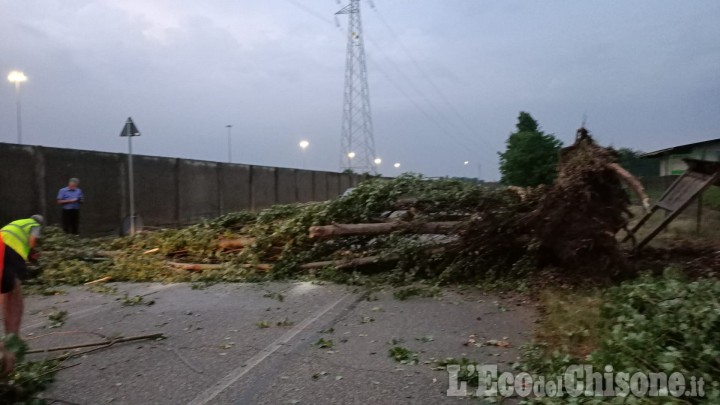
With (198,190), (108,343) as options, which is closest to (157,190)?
(198,190)

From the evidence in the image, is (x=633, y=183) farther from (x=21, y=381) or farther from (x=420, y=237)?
(x=21, y=381)

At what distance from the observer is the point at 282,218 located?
10.1 metres

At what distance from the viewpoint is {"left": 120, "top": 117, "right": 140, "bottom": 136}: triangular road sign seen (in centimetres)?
1251

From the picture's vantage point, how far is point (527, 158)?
26.9 m

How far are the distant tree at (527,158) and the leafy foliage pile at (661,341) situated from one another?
21599mm

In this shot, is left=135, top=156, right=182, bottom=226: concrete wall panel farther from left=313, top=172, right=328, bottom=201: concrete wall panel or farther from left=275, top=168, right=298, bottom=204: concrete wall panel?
left=313, top=172, right=328, bottom=201: concrete wall panel

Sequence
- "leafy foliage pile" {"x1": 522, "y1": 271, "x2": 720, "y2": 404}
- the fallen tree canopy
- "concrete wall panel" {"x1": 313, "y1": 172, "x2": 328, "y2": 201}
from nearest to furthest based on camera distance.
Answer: "leafy foliage pile" {"x1": 522, "y1": 271, "x2": 720, "y2": 404} < the fallen tree canopy < "concrete wall panel" {"x1": 313, "y1": 172, "x2": 328, "y2": 201}

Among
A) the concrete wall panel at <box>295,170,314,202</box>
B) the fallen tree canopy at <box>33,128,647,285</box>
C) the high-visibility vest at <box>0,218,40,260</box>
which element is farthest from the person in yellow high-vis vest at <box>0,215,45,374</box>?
the concrete wall panel at <box>295,170,314,202</box>

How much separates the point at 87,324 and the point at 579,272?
628 centimetres

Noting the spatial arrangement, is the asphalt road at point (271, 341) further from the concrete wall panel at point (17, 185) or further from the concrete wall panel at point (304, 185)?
the concrete wall panel at point (304, 185)

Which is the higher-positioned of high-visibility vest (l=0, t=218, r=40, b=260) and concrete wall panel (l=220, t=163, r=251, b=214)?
concrete wall panel (l=220, t=163, r=251, b=214)

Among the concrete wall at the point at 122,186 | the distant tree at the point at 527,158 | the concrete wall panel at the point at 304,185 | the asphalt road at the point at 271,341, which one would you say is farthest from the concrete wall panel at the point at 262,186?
the asphalt road at the point at 271,341

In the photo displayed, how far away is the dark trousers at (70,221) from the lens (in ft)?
40.7

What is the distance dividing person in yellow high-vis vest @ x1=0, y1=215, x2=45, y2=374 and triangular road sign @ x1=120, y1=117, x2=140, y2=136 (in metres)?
8.38
